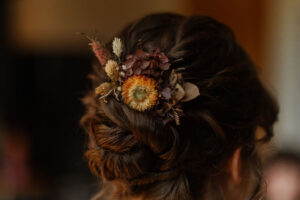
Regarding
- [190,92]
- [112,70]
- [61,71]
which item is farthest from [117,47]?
[61,71]

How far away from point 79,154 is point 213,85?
240 centimetres

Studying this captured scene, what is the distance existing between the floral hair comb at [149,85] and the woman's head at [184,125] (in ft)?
0.05

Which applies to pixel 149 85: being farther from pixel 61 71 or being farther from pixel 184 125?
pixel 61 71

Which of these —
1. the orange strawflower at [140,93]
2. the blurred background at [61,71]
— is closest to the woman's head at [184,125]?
the orange strawflower at [140,93]

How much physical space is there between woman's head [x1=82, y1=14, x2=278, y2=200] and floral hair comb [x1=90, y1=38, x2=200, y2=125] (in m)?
0.01

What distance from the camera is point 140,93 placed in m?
0.82

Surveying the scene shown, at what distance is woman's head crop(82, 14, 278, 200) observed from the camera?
2.74ft

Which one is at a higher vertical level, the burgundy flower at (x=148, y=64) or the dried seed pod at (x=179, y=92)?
the burgundy flower at (x=148, y=64)

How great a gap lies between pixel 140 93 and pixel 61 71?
2448 millimetres

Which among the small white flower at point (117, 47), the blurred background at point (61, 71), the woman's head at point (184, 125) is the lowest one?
the blurred background at point (61, 71)

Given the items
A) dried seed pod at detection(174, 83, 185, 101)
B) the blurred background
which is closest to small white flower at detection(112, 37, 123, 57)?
dried seed pod at detection(174, 83, 185, 101)

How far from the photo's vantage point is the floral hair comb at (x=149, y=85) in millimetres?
826

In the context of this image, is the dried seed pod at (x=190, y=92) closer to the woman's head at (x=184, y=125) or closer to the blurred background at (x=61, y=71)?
the woman's head at (x=184, y=125)

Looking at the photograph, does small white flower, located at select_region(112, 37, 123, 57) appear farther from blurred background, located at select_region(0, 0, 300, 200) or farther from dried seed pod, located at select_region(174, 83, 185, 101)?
blurred background, located at select_region(0, 0, 300, 200)
